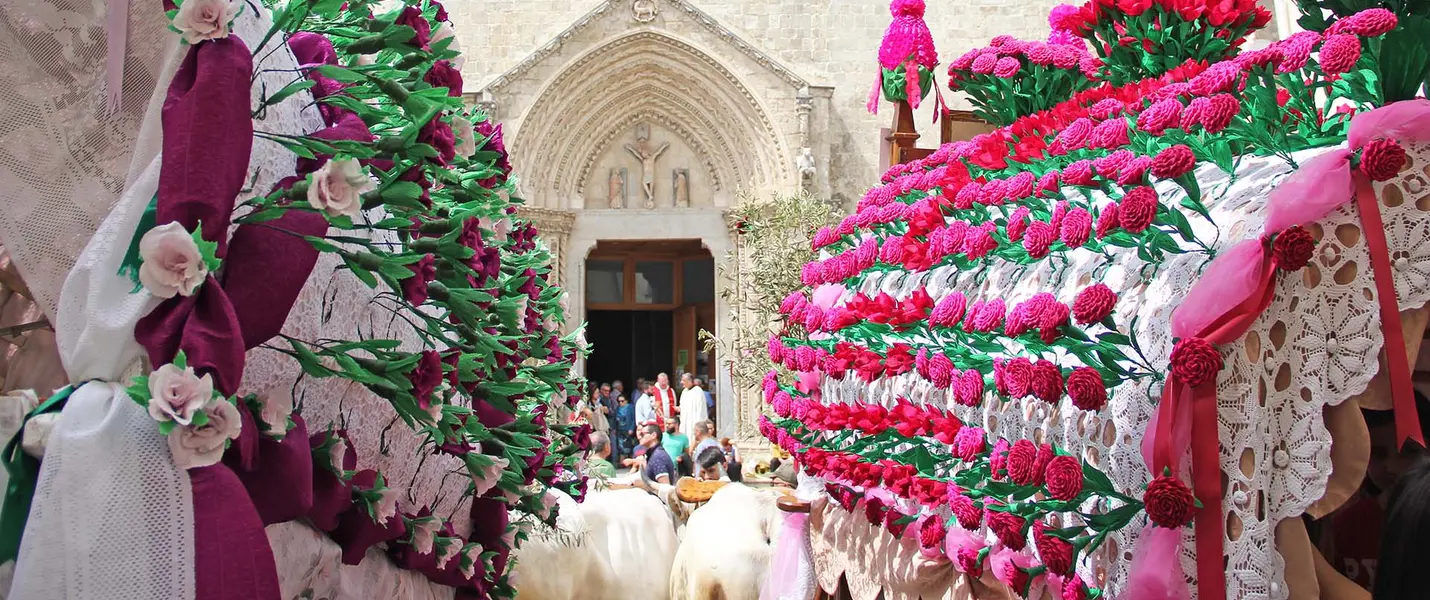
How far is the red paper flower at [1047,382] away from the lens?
2879mm

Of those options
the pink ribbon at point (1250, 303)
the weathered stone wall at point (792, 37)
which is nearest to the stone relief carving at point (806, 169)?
the weathered stone wall at point (792, 37)

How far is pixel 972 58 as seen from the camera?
185 inches

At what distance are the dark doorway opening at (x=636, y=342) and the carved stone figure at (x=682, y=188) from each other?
2.32 metres

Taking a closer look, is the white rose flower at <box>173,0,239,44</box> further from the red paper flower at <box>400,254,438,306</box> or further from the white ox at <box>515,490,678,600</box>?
the white ox at <box>515,490,678,600</box>

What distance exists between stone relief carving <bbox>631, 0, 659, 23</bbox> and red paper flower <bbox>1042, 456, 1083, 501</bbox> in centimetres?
1540

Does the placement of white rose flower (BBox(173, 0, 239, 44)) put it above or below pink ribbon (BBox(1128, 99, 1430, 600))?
above

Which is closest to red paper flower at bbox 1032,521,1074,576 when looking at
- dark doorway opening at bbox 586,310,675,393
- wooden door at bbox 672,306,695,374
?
wooden door at bbox 672,306,695,374

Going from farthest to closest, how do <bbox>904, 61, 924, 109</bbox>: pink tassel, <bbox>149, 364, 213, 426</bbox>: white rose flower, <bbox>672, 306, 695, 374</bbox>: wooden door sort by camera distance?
<bbox>672, 306, 695, 374</bbox>: wooden door
<bbox>904, 61, 924, 109</bbox>: pink tassel
<bbox>149, 364, 213, 426</bbox>: white rose flower

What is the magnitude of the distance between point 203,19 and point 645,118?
665 inches

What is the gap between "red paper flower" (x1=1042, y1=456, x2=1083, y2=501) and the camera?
275 centimetres

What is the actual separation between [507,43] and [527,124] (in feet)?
4.31

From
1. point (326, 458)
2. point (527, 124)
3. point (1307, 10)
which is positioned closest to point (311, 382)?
point (326, 458)

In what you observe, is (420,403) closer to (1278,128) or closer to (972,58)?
(1278,128)

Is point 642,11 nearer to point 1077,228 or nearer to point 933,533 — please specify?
point 933,533
